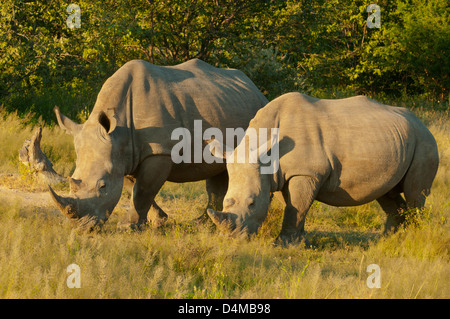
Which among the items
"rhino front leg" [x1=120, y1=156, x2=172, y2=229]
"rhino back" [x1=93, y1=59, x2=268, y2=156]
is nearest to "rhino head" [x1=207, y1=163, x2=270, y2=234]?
"rhino front leg" [x1=120, y1=156, x2=172, y2=229]

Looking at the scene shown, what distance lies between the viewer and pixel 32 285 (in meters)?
4.37

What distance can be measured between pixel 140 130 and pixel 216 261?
80.7 inches

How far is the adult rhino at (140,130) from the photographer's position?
6312mm

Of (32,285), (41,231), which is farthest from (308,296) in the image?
(41,231)

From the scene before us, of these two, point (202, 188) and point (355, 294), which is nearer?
point (355, 294)

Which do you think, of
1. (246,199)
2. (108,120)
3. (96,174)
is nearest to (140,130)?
(108,120)

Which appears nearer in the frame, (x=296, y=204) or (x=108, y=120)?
A: (x=296, y=204)

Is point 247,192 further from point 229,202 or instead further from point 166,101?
point 166,101

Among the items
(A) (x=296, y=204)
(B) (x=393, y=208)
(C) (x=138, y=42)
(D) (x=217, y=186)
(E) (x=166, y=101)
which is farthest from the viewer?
(C) (x=138, y=42)

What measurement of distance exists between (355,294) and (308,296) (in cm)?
34

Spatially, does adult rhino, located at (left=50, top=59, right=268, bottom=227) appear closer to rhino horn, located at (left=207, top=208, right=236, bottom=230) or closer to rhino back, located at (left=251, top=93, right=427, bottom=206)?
rhino back, located at (left=251, top=93, right=427, bottom=206)

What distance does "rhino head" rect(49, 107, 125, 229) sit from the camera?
20.3 feet

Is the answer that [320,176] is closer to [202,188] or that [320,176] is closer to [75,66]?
[202,188]

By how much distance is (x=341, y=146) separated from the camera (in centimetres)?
646
